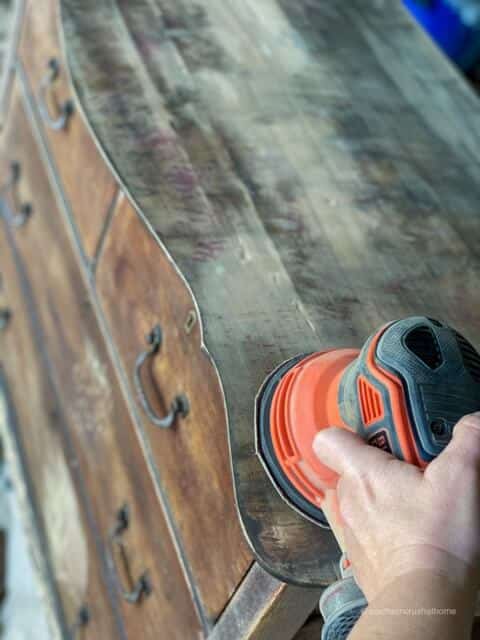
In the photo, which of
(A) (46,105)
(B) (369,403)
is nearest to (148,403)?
(B) (369,403)

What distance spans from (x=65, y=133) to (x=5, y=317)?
0.72 meters

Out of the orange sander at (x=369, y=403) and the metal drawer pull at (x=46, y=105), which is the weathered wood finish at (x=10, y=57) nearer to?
the metal drawer pull at (x=46, y=105)

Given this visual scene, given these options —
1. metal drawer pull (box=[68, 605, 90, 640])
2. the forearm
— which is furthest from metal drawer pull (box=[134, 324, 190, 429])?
metal drawer pull (box=[68, 605, 90, 640])

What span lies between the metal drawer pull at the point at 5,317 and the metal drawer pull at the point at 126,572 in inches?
31.9

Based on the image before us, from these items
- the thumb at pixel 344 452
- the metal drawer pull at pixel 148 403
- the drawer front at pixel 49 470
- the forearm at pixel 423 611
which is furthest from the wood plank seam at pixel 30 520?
the forearm at pixel 423 611

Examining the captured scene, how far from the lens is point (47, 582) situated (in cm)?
171

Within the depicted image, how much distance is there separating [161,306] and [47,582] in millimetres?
856

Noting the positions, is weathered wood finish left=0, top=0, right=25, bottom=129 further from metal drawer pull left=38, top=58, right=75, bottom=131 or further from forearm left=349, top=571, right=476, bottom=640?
forearm left=349, top=571, right=476, bottom=640

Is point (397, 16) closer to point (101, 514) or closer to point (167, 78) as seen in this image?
point (167, 78)

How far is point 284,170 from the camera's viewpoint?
124 centimetres

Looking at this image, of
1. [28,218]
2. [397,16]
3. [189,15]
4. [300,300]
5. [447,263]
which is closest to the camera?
[300,300]

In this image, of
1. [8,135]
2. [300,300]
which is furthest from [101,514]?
[8,135]

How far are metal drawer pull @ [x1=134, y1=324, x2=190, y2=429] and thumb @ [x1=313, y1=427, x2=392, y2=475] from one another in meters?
0.33

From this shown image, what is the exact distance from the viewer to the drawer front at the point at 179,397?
963 millimetres
